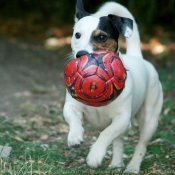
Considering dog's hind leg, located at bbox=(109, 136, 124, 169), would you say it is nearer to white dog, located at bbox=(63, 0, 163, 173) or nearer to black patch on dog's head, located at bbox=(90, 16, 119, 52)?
white dog, located at bbox=(63, 0, 163, 173)

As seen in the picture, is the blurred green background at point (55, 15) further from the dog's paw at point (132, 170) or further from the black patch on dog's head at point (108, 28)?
the black patch on dog's head at point (108, 28)

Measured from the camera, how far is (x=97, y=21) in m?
4.45

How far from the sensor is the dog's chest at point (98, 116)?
448cm

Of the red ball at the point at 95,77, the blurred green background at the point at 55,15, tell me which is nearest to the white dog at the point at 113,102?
the red ball at the point at 95,77

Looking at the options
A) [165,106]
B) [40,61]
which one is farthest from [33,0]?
[165,106]

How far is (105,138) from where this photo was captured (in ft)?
13.7

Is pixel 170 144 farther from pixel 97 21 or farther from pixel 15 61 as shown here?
pixel 15 61

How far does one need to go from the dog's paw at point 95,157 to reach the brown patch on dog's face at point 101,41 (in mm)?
874

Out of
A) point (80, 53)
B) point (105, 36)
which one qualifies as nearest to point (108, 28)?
point (105, 36)

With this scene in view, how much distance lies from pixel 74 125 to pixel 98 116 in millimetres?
408

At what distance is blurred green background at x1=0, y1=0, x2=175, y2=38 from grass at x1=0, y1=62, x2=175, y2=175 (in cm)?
395

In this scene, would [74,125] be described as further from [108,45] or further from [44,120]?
[44,120]

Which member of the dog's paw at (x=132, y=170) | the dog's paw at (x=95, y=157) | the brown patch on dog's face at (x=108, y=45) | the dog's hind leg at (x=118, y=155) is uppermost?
the brown patch on dog's face at (x=108, y=45)

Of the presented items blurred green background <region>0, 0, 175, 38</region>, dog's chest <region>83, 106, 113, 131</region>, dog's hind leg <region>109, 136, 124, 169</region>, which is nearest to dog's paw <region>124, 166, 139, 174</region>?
dog's hind leg <region>109, 136, 124, 169</region>
